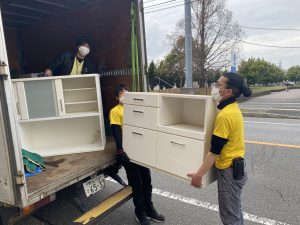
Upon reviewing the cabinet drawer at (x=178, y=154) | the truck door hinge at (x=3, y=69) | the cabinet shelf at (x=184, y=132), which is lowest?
the cabinet drawer at (x=178, y=154)

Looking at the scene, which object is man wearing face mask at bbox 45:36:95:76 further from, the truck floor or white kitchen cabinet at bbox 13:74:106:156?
the truck floor

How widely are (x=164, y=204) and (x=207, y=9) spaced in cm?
1960

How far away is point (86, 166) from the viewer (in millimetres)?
2889

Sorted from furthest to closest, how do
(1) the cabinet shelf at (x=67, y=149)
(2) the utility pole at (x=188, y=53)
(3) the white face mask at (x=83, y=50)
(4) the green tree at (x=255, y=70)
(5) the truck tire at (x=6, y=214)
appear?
(4) the green tree at (x=255, y=70)
(2) the utility pole at (x=188, y=53)
(3) the white face mask at (x=83, y=50)
(1) the cabinet shelf at (x=67, y=149)
(5) the truck tire at (x=6, y=214)

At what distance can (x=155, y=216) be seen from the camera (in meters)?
3.31

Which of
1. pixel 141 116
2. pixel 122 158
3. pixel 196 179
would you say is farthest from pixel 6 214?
pixel 196 179

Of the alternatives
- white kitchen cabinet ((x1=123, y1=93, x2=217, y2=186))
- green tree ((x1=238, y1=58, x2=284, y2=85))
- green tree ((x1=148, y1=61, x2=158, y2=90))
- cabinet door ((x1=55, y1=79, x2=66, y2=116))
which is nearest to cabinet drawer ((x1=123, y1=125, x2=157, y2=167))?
white kitchen cabinet ((x1=123, y1=93, x2=217, y2=186))

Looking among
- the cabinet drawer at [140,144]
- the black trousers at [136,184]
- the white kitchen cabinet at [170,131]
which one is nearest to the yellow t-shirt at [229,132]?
the white kitchen cabinet at [170,131]

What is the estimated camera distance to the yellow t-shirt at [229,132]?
7.42 ft

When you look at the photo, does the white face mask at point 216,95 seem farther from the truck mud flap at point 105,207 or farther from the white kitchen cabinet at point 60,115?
the white kitchen cabinet at point 60,115

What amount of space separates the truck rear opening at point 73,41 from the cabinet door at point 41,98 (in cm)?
59

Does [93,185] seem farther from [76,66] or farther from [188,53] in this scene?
[188,53]

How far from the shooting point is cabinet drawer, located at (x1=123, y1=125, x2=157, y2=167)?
9.08 ft

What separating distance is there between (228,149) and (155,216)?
1420 mm
